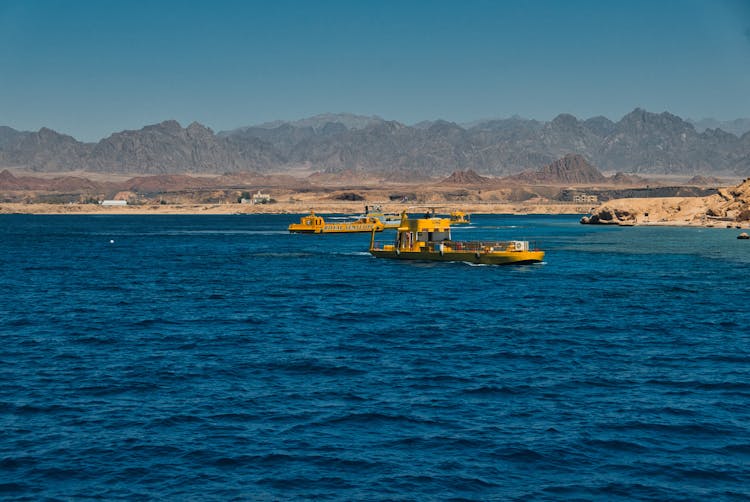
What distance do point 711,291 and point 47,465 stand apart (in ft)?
230

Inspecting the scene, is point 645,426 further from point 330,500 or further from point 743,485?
point 330,500

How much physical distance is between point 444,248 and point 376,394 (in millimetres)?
81934

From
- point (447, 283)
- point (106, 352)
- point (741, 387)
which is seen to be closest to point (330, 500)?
point (741, 387)

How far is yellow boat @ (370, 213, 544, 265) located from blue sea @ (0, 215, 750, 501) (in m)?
29.9

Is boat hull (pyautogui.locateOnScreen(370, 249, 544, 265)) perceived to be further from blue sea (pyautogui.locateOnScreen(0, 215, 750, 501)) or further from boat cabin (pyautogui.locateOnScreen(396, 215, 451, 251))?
blue sea (pyautogui.locateOnScreen(0, 215, 750, 501))

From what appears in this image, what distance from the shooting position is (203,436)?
111ft

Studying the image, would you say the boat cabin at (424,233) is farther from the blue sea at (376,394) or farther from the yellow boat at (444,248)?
the blue sea at (376,394)

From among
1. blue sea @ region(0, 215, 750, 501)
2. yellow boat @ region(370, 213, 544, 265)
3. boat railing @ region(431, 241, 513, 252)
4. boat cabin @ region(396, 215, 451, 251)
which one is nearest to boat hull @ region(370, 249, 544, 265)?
Result: yellow boat @ region(370, 213, 544, 265)

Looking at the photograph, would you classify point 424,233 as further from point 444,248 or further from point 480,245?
point 480,245

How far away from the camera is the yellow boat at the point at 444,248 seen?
11619 cm

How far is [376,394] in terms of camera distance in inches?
1586

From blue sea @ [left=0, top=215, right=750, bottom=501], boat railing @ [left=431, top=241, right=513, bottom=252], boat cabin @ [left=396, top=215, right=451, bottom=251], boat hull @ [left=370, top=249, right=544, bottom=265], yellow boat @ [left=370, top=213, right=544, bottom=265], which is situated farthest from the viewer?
boat cabin @ [left=396, top=215, right=451, bottom=251]

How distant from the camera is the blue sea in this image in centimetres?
2939

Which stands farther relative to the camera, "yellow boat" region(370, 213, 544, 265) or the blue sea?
"yellow boat" region(370, 213, 544, 265)
